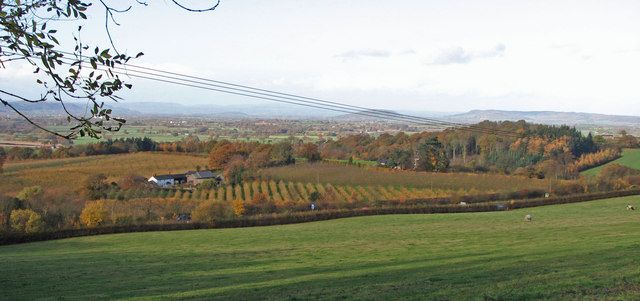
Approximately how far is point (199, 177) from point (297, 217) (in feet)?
103

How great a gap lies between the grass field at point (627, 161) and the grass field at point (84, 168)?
50174mm

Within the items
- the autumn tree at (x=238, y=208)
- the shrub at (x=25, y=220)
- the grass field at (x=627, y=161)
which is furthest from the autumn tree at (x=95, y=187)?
the grass field at (x=627, y=161)

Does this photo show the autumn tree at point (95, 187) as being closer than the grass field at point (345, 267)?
No

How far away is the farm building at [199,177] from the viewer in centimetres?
6481

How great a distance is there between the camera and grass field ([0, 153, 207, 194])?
58875 millimetres

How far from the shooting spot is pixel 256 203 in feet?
167

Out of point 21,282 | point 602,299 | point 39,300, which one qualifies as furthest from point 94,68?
point 21,282

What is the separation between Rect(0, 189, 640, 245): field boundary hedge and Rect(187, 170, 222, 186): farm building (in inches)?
1155

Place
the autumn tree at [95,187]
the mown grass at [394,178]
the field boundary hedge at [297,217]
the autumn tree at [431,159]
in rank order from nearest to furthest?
the field boundary hedge at [297,217], the autumn tree at [95,187], the mown grass at [394,178], the autumn tree at [431,159]

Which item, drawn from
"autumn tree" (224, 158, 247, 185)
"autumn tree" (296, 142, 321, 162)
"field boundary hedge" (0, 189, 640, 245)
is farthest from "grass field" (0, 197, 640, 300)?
"autumn tree" (296, 142, 321, 162)

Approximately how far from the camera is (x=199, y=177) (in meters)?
65.7

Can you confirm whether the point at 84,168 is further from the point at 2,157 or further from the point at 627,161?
the point at 627,161

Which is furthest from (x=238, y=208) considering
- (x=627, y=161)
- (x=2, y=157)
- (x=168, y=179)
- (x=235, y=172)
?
(x=627, y=161)

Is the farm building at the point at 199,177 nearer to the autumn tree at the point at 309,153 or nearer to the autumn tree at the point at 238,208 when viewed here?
the autumn tree at the point at 309,153
